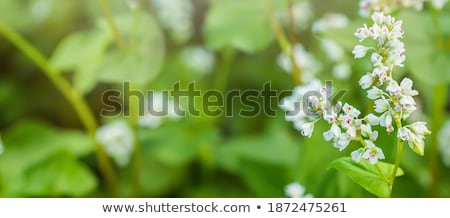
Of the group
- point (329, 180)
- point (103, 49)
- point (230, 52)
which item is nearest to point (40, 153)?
point (103, 49)

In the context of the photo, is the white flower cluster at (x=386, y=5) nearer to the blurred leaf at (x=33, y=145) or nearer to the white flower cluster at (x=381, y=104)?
the white flower cluster at (x=381, y=104)

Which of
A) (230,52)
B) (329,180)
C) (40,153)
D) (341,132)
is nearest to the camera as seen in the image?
(341,132)

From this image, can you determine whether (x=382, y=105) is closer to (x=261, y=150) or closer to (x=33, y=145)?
(x=261, y=150)

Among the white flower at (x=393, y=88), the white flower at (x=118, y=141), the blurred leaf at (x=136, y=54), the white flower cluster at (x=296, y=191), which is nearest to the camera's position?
the white flower at (x=393, y=88)

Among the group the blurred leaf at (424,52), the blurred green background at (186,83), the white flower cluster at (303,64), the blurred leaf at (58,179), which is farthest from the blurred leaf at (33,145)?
the blurred leaf at (424,52)

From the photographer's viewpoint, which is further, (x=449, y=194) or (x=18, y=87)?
(x=18, y=87)

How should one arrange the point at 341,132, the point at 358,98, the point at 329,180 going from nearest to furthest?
1. the point at 341,132
2. the point at 329,180
3. the point at 358,98
